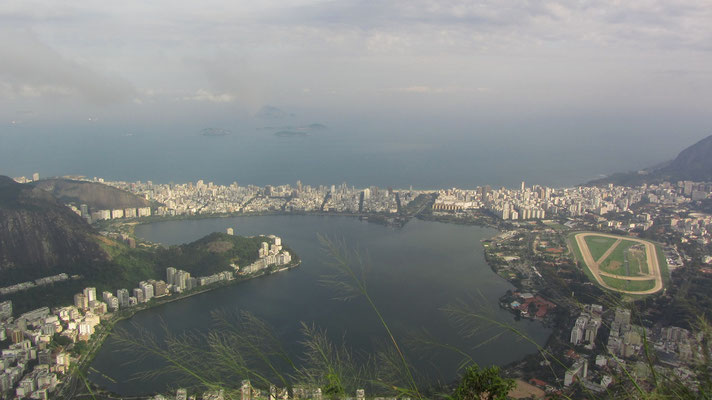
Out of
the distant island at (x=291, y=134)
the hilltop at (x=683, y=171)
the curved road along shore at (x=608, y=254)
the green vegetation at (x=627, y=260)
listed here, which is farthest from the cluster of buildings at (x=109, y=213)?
the distant island at (x=291, y=134)

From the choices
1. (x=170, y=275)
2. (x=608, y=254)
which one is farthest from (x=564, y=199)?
(x=170, y=275)

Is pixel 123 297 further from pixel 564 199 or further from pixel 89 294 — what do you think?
pixel 564 199

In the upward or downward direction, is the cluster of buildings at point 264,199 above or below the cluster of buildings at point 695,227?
above

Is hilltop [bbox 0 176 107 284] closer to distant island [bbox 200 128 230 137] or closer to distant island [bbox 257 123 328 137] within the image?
distant island [bbox 257 123 328 137]

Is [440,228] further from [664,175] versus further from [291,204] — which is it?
[664,175]

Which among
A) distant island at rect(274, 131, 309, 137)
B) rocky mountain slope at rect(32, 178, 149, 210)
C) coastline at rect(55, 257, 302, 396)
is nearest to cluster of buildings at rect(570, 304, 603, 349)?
coastline at rect(55, 257, 302, 396)

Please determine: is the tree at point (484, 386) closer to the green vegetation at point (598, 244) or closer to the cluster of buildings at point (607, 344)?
the cluster of buildings at point (607, 344)
